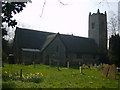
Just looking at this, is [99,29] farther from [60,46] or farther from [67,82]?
[67,82]

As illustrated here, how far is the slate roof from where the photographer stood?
47281 millimetres

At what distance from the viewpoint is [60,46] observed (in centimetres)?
4512

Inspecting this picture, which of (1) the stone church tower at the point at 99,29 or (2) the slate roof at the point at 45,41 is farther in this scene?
(1) the stone church tower at the point at 99,29

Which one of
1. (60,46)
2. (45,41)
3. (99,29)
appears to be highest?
(99,29)

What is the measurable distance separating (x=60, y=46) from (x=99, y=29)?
14776mm

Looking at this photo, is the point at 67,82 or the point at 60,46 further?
the point at 60,46

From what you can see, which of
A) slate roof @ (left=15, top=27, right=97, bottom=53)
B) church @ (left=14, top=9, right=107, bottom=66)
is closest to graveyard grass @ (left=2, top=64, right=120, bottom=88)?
church @ (left=14, top=9, right=107, bottom=66)

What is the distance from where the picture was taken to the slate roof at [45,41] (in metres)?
47.3

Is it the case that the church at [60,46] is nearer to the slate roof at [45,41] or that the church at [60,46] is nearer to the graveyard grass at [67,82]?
the slate roof at [45,41]

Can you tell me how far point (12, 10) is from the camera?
1046 cm

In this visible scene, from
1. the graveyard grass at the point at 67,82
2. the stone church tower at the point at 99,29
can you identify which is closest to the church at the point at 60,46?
the stone church tower at the point at 99,29

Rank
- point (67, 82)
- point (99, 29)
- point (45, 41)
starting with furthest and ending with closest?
1. point (99, 29)
2. point (45, 41)
3. point (67, 82)

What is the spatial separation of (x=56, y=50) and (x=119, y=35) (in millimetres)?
15906

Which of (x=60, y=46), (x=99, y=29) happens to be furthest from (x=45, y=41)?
(x=99, y=29)
